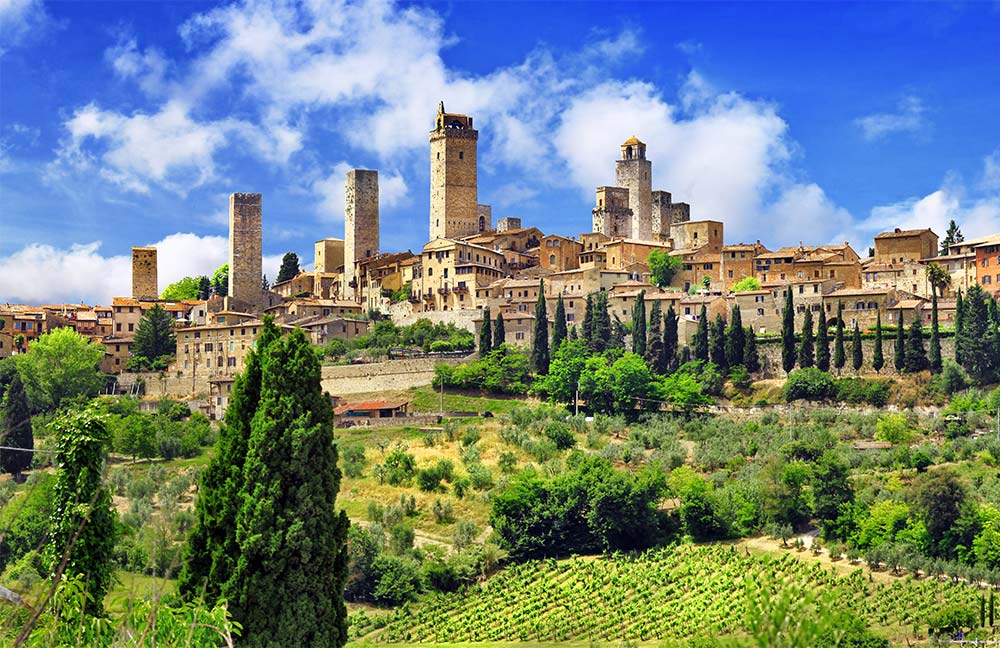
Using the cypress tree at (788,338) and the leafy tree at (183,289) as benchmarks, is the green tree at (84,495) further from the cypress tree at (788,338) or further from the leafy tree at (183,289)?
the leafy tree at (183,289)

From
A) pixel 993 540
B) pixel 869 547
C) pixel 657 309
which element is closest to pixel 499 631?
pixel 869 547

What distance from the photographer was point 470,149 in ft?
285

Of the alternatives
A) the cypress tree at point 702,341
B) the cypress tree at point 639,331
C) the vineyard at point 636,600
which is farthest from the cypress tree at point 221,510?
the cypress tree at point 639,331

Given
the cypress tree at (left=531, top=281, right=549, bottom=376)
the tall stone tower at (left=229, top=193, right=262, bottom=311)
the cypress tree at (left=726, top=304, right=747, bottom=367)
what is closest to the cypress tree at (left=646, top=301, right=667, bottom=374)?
the cypress tree at (left=726, top=304, right=747, bottom=367)

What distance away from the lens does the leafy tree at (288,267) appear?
9194 centimetres

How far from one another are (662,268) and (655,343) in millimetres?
12068

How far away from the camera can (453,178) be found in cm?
8606

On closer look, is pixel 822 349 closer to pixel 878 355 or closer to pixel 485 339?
pixel 878 355

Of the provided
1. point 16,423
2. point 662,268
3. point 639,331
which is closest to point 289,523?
point 16,423

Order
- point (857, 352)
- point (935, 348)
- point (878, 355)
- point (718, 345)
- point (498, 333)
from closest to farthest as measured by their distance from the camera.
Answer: point (935, 348) < point (878, 355) < point (857, 352) < point (718, 345) < point (498, 333)

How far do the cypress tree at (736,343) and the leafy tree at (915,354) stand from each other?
7044 millimetres

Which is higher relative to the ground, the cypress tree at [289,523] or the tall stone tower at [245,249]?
the tall stone tower at [245,249]

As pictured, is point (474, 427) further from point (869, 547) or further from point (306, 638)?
point (306, 638)

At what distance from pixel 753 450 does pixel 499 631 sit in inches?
681
